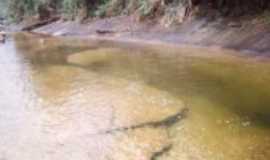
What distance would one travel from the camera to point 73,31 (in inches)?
939

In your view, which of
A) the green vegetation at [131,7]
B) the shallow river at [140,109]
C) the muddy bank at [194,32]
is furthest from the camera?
the green vegetation at [131,7]

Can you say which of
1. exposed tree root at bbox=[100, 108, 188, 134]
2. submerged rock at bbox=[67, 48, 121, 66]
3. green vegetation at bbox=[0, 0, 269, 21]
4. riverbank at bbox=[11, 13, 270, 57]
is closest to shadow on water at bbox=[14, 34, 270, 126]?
submerged rock at bbox=[67, 48, 121, 66]

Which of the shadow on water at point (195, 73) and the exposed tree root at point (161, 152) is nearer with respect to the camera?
the exposed tree root at point (161, 152)

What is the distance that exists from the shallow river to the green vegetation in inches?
144

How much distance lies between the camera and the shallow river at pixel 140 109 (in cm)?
550

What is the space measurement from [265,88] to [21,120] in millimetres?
5037

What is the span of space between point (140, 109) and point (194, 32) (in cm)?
863

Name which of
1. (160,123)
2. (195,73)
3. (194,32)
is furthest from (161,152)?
(194,32)

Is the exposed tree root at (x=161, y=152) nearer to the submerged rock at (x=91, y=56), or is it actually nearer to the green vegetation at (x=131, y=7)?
the submerged rock at (x=91, y=56)

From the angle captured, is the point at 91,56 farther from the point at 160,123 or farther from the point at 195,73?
the point at 160,123

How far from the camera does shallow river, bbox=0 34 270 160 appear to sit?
5.50 metres

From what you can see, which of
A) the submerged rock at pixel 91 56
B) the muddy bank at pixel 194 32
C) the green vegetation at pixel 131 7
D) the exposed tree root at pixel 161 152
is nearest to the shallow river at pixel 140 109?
the exposed tree root at pixel 161 152

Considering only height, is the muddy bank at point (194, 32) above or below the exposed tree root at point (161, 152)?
below

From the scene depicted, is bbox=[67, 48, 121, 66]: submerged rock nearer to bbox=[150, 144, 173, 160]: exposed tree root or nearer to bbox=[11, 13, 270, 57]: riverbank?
bbox=[11, 13, 270, 57]: riverbank
